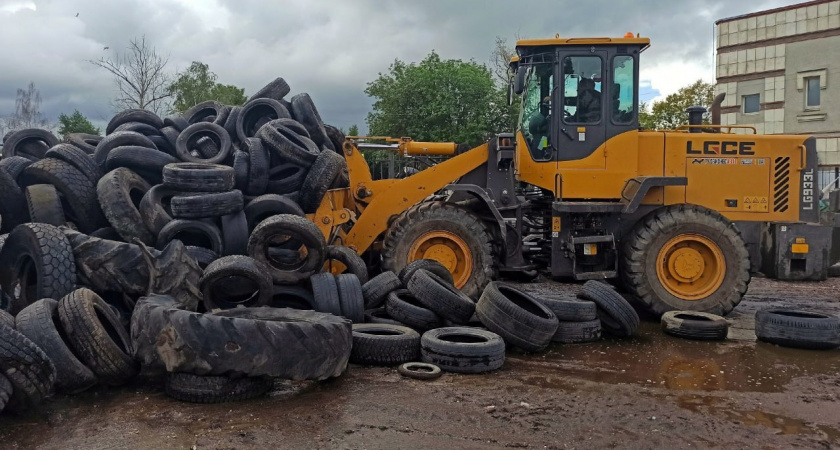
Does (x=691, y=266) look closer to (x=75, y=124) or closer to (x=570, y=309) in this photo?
(x=570, y=309)

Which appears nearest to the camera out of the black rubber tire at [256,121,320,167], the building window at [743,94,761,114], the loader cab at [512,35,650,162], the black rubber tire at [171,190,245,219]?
the black rubber tire at [171,190,245,219]

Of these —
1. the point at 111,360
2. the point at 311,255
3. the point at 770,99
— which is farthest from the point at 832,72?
the point at 111,360

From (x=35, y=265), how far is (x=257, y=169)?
3.25 meters

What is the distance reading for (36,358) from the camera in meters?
4.30

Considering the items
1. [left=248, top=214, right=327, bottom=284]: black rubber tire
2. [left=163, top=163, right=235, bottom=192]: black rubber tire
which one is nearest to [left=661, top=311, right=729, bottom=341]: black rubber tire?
[left=248, top=214, right=327, bottom=284]: black rubber tire

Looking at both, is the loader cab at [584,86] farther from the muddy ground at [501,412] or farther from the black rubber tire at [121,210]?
the black rubber tire at [121,210]

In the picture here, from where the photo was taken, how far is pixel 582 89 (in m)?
8.48

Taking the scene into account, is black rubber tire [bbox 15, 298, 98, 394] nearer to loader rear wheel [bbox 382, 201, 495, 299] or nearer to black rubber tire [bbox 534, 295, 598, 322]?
loader rear wheel [bbox 382, 201, 495, 299]

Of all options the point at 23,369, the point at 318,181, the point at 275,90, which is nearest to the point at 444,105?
the point at 275,90

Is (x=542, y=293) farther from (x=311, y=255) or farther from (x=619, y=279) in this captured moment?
(x=311, y=255)

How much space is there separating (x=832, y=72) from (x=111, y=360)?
96.1ft

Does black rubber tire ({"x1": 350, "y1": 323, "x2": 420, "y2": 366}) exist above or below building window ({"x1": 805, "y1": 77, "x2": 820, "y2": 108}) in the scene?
below

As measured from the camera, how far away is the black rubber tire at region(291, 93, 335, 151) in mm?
10094

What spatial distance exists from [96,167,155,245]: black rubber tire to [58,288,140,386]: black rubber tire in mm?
2271
